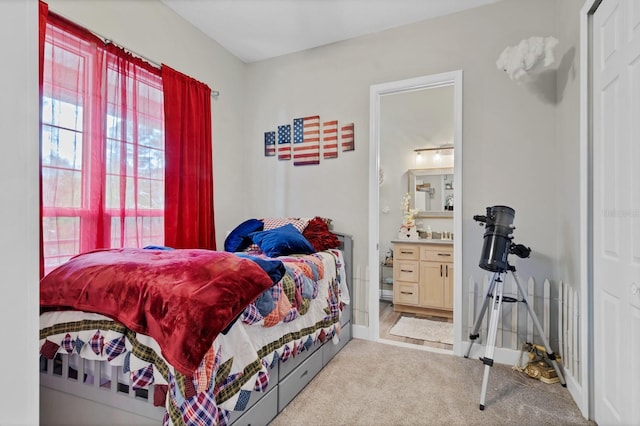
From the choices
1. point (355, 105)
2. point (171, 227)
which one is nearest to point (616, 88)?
point (355, 105)

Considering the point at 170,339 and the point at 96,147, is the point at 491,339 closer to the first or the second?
the point at 170,339

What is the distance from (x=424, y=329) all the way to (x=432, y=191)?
1.87 metres

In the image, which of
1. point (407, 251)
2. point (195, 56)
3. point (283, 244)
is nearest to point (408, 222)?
point (407, 251)

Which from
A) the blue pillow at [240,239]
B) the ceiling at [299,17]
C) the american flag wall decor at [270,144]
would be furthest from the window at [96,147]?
the american flag wall decor at [270,144]

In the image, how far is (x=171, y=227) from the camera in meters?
2.64

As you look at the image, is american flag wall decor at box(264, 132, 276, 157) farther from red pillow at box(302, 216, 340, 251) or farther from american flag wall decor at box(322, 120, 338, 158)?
red pillow at box(302, 216, 340, 251)

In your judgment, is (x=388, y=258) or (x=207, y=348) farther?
(x=388, y=258)

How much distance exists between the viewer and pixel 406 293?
3.89m

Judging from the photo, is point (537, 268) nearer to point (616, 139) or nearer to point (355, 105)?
point (616, 139)

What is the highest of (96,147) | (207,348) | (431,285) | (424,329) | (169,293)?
(96,147)

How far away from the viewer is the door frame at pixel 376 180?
267 centimetres

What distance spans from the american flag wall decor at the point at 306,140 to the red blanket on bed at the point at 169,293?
6.39ft

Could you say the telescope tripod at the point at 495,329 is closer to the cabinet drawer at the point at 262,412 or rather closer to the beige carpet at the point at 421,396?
the beige carpet at the point at 421,396

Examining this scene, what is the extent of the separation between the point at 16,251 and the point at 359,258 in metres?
2.77
